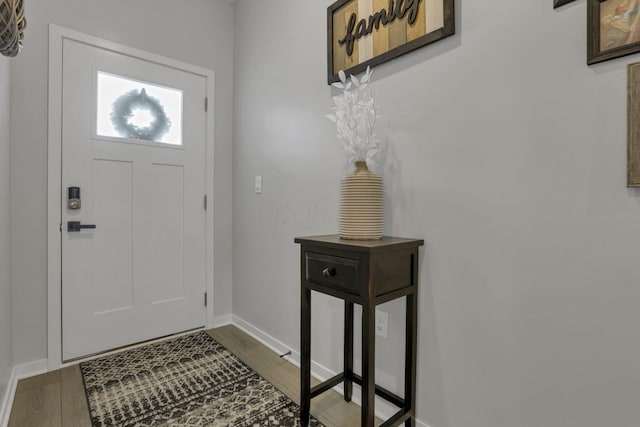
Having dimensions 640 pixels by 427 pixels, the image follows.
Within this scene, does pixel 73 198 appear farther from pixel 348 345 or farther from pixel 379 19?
pixel 379 19

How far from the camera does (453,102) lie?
1.29 m

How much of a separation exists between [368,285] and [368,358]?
270 millimetres

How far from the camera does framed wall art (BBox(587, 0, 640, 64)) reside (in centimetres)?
89

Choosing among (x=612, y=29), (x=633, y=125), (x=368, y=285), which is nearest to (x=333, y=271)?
(x=368, y=285)

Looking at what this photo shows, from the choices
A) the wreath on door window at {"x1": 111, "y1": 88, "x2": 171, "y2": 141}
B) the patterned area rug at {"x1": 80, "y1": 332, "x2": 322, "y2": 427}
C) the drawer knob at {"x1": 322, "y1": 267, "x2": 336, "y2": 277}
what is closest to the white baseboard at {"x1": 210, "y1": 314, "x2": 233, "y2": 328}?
the patterned area rug at {"x1": 80, "y1": 332, "x2": 322, "y2": 427}

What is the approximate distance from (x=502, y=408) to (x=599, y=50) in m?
1.20

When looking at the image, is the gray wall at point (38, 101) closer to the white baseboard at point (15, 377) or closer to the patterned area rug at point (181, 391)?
the white baseboard at point (15, 377)

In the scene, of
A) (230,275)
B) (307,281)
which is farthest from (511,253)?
(230,275)

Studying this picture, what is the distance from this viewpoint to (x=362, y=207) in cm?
135

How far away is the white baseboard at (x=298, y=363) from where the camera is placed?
5.06ft

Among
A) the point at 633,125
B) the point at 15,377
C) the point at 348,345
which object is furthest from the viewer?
the point at 15,377

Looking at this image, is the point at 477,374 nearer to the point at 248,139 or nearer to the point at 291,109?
the point at 291,109

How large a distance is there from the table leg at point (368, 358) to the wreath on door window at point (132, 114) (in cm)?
209

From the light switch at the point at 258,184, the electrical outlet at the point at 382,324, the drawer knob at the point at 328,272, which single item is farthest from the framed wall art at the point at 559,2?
the light switch at the point at 258,184
